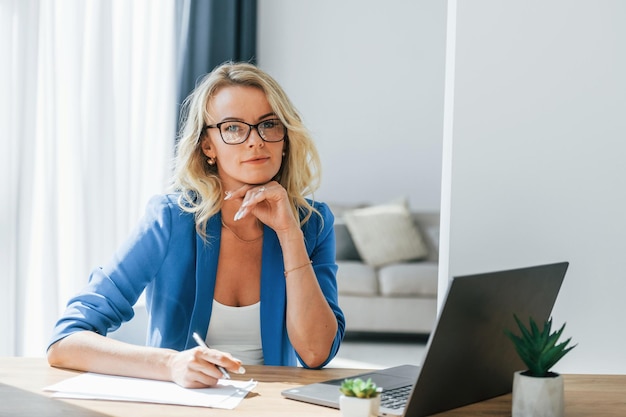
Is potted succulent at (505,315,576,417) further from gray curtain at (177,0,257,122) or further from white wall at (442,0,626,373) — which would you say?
gray curtain at (177,0,257,122)

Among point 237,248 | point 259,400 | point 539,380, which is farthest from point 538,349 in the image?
point 237,248

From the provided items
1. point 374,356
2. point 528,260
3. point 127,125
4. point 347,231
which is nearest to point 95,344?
point 528,260

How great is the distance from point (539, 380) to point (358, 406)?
0.95 feet

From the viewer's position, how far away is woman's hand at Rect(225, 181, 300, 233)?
1892mm

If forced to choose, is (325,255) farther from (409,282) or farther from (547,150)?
(409,282)

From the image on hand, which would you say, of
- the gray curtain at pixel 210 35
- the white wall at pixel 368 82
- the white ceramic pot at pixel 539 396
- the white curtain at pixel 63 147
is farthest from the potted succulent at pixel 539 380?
the white wall at pixel 368 82

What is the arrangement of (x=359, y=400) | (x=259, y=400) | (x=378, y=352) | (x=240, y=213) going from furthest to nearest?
(x=378, y=352)
(x=240, y=213)
(x=259, y=400)
(x=359, y=400)

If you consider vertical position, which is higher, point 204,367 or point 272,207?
point 272,207

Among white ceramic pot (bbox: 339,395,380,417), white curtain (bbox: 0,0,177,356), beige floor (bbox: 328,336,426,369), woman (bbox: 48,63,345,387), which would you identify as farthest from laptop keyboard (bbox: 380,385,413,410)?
beige floor (bbox: 328,336,426,369)

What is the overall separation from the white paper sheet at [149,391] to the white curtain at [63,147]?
142 cm

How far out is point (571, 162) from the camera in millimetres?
1936

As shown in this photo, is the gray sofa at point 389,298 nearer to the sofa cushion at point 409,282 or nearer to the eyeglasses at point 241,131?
the sofa cushion at point 409,282

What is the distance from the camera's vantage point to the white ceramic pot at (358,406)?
1254mm

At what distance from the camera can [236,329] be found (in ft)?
6.47
